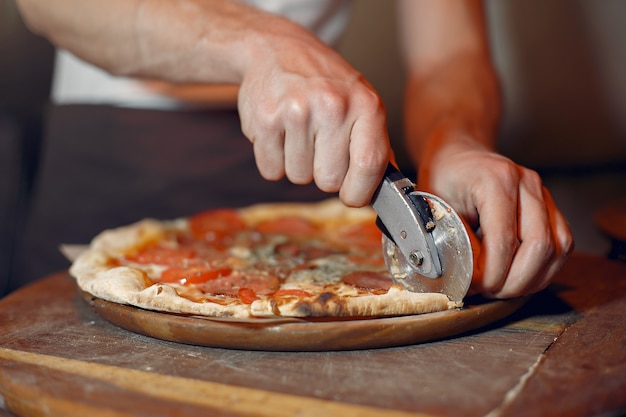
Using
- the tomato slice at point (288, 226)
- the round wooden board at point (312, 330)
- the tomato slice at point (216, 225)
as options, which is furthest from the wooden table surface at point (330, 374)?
the tomato slice at point (288, 226)

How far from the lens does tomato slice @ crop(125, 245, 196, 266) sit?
1.50 metres

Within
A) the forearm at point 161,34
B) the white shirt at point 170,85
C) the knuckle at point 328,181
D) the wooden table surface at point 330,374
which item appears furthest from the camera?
the white shirt at point 170,85

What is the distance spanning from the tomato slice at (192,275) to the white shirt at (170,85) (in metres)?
0.79

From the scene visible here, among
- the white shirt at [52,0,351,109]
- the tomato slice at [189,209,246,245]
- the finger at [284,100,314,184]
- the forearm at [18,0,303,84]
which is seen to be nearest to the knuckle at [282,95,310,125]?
the finger at [284,100,314,184]

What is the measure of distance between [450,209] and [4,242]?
168cm

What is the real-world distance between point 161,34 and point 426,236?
0.68 m

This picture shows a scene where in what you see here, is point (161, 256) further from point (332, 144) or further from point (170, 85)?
point (170, 85)

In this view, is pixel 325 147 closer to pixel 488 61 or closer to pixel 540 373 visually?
pixel 540 373

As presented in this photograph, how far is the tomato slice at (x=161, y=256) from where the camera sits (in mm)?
1496

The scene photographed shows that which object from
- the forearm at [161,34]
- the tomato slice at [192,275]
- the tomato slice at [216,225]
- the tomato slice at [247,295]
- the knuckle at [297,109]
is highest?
the forearm at [161,34]

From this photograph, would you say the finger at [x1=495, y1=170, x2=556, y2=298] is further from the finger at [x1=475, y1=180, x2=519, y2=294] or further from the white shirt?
the white shirt

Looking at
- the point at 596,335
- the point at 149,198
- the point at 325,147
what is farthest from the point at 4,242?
the point at 596,335

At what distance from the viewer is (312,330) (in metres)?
1.06

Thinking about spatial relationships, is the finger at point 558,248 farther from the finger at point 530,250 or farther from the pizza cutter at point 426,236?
the pizza cutter at point 426,236
